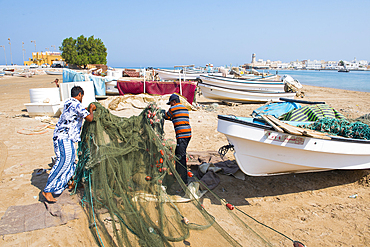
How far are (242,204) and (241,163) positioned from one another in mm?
705

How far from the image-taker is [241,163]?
4258mm

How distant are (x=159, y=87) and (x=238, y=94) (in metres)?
4.93

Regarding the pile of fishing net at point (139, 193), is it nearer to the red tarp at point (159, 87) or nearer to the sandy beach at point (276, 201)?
the sandy beach at point (276, 201)

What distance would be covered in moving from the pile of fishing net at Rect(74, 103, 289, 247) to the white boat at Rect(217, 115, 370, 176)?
1016 millimetres

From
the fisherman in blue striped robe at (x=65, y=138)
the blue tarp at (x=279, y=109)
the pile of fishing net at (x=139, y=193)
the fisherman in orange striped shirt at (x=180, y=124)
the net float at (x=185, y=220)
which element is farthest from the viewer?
the blue tarp at (x=279, y=109)

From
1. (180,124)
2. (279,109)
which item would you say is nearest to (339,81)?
(279,109)

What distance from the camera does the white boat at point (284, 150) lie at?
12.4 ft

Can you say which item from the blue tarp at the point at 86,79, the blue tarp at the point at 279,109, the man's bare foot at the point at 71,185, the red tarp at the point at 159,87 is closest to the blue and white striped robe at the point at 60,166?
the man's bare foot at the point at 71,185

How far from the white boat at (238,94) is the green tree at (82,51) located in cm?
3753

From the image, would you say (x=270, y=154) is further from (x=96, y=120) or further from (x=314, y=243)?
(x=96, y=120)

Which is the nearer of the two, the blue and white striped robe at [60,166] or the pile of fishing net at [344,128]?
the blue and white striped robe at [60,166]

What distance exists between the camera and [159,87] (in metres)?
12.9

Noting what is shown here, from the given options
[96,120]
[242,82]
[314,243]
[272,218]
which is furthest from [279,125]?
[242,82]

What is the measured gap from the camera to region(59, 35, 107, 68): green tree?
45.0 metres
